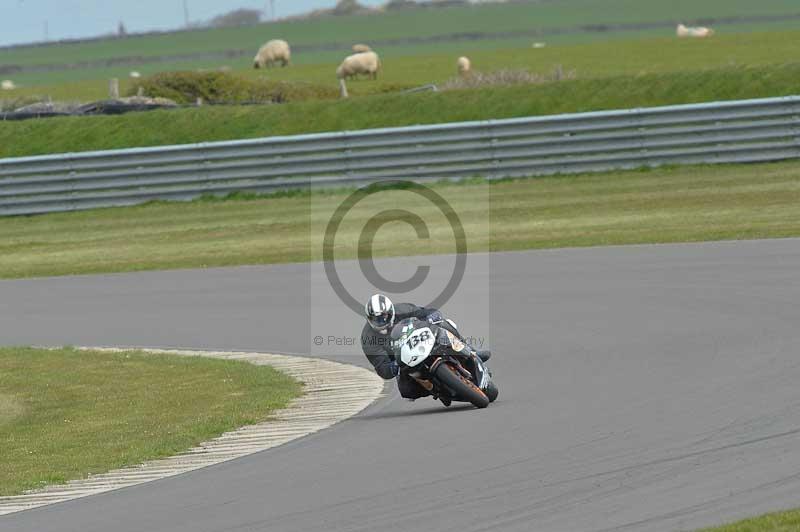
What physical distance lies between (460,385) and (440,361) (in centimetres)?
24

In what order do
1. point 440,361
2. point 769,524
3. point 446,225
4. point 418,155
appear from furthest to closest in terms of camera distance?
point 418,155 → point 446,225 → point 440,361 → point 769,524

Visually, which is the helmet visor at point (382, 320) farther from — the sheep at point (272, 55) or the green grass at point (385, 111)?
the sheep at point (272, 55)

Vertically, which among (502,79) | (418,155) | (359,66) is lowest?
(418,155)

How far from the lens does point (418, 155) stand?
29.5 m

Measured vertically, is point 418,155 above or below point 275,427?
above

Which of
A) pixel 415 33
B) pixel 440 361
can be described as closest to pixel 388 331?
pixel 440 361

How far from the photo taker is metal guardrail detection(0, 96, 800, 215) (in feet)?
93.9

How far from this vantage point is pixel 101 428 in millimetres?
12273

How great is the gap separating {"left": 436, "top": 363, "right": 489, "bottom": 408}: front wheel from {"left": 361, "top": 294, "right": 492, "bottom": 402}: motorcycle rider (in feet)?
1.08

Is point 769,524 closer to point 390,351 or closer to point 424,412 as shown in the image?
point 424,412

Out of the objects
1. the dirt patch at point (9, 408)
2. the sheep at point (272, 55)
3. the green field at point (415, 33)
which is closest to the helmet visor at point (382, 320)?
the dirt patch at point (9, 408)

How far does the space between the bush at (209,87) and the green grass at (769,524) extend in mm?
36152

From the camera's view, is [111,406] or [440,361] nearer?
[440,361]

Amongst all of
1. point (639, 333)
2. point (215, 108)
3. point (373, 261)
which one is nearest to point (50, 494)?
point (639, 333)
